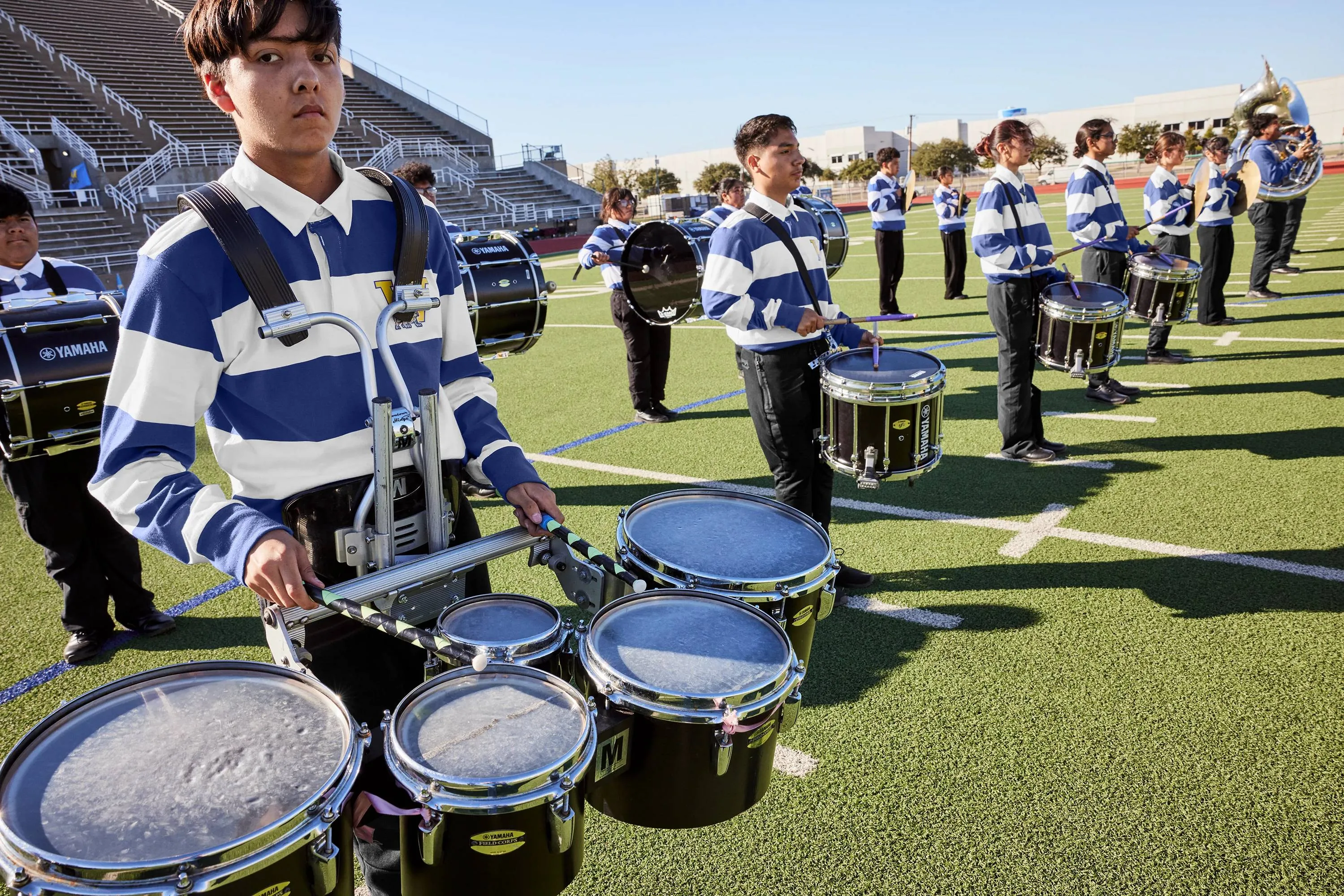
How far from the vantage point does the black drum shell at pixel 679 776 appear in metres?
1.39

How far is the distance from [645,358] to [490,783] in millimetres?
5800

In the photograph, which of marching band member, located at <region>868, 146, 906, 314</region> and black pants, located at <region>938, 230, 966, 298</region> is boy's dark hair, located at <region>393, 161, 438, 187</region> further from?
black pants, located at <region>938, 230, 966, 298</region>

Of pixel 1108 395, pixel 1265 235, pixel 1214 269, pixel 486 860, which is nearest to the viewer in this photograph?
pixel 486 860

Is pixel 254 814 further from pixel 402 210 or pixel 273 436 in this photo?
pixel 402 210

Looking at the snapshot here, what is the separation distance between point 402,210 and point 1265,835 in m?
2.77

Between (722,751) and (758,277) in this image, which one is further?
(758,277)

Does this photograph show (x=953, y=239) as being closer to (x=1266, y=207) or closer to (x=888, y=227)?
(x=888, y=227)

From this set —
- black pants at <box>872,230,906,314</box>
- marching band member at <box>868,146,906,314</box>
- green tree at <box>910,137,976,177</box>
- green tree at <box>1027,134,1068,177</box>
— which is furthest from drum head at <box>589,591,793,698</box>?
green tree at <box>910,137,976,177</box>

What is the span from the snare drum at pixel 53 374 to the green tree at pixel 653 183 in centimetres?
6368

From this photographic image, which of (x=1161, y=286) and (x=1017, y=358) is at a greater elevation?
(x=1161, y=286)

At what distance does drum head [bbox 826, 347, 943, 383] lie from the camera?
354 centimetres

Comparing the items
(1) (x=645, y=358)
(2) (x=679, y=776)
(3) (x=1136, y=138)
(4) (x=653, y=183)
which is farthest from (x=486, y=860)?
(4) (x=653, y=183)

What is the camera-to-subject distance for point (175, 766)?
1.15 meters

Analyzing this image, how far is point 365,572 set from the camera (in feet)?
5.12
